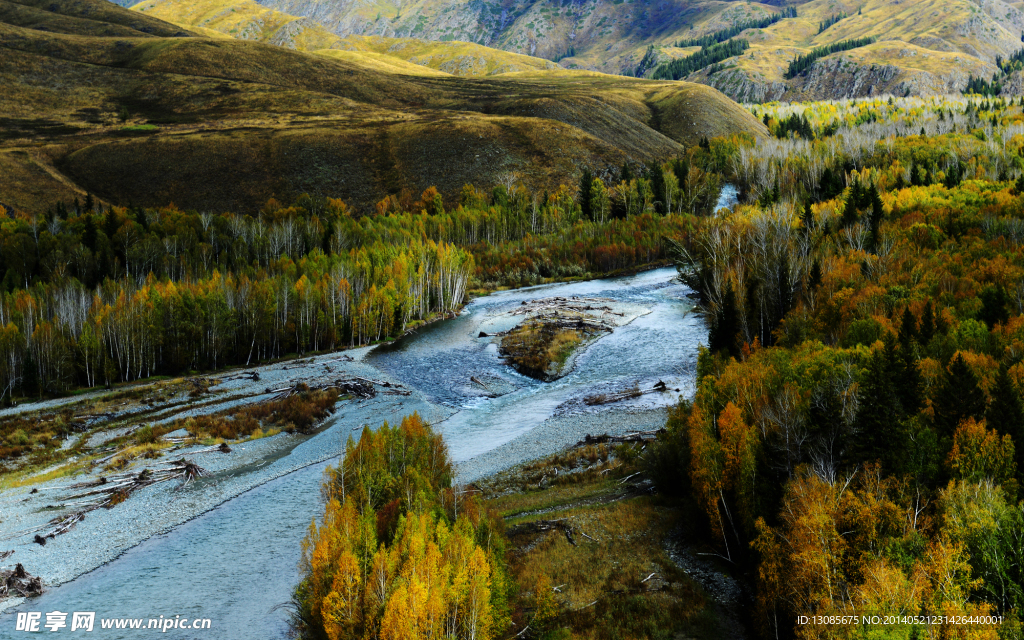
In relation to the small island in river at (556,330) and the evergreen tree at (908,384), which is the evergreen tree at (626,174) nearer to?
the small island in river at (556,330)

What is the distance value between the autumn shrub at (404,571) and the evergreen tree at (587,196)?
13125cm

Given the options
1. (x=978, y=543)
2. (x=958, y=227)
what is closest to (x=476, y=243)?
(x=958, y=227)

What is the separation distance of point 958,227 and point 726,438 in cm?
6986

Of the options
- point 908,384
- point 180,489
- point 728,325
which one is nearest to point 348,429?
point 180,489

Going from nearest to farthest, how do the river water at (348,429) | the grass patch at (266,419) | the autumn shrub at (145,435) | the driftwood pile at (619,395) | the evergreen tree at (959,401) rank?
1. the river water at (348,429)
2. the evergreen tree at (959,401)
3. the autumn shrub at (145,435)
4. the grass patch at (266,419)
5. the driftwood pile at (619,395)

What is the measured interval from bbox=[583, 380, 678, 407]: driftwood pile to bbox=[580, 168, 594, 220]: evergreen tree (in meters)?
101

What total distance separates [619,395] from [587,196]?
107m

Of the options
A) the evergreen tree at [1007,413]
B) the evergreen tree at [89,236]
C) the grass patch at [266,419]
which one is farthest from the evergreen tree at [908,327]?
the evergreen tree at [89,236]

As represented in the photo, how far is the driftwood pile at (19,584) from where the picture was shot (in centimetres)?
3262

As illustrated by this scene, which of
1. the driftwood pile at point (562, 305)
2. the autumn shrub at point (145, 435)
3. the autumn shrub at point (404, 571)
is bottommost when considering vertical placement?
the autumn shrub at point (145, 435)

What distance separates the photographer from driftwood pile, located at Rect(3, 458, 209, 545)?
39.2 meters

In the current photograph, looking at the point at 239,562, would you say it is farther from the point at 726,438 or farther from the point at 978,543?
the point at 978,543

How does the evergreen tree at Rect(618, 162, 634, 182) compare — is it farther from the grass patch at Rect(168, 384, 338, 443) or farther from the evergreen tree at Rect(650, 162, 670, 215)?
the grass patch at Rect(168, 384, 338, 443)

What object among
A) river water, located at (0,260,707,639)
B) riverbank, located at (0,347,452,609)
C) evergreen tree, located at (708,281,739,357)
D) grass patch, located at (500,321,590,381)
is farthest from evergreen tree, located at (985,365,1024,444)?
grass patch, located at (500,321,590,381)
